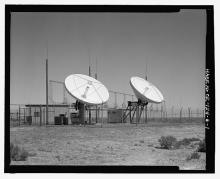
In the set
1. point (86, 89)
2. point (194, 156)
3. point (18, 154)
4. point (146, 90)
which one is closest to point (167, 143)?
point (194, 156)

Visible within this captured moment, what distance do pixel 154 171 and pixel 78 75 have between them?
12142 millimetres

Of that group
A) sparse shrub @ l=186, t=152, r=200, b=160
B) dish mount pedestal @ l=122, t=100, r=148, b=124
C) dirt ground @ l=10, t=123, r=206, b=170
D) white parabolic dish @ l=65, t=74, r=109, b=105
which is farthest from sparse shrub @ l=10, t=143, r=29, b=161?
dish mount pedestal @ l=122, t=100, r=148, b=124

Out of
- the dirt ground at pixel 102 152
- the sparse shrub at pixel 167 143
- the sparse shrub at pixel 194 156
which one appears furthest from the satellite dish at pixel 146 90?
the sparse shrub at pixel 194 156

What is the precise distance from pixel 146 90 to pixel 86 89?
424 centimetres

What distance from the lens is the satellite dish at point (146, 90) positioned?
80.0 feet

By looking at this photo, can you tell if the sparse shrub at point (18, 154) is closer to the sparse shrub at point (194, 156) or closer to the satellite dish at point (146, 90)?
the sparse shrub at point (194, 156)

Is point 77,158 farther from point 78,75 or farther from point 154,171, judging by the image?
point 78,75

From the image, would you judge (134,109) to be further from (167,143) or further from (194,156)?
(194,156)

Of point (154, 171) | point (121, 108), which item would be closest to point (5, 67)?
point (154, 171)

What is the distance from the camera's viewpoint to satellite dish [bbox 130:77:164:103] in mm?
24375

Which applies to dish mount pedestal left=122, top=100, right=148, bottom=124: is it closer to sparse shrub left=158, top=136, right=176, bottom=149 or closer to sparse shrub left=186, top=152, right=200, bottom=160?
sparse shrub left=158, top=136, right=176, bottom=149

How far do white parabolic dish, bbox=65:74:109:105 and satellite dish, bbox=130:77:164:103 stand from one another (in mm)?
2017

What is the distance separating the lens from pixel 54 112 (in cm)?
3031

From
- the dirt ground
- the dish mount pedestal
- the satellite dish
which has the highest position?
the satellite dish
